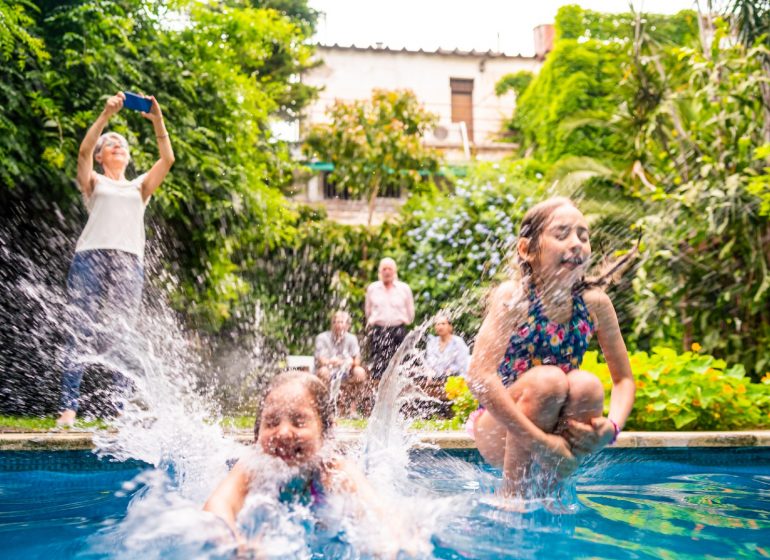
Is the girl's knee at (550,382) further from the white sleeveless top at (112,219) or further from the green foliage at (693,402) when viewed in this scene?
the white sleeveless top at (112,219)

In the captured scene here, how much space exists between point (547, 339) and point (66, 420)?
2.68 meters

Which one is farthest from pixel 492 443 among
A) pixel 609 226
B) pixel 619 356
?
pixel 609 226

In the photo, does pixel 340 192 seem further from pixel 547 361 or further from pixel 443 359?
pixel 547 361

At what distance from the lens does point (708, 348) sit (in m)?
6.82

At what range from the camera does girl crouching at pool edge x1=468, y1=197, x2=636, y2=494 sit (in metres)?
2.35

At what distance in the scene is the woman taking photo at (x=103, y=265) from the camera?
4219mm

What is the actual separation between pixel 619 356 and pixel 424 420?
121 inches

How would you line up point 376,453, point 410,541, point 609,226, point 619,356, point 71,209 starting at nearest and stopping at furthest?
point 410,541 < point 619,356 < point 376,453 < point 71,209 < point 609,226

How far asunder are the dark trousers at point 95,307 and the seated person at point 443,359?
2.52 metres

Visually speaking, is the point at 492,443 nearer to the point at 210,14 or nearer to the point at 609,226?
the point at 210,14

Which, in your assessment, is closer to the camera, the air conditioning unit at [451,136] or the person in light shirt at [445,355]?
the person in light shirt at [445,355]

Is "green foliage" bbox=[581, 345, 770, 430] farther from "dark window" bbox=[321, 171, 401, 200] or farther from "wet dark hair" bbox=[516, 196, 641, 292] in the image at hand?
"dark window" bbox=[321, 171, 401, 200]

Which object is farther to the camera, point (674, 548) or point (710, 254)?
point (710, 254)

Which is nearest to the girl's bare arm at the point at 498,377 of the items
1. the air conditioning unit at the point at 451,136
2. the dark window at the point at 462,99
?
the air conditioning unit at the point at 451,136
